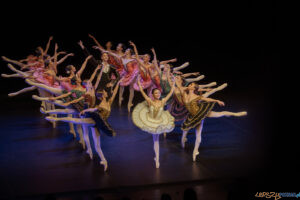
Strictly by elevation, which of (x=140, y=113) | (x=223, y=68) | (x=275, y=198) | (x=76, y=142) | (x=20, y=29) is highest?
(x=20, y=29)

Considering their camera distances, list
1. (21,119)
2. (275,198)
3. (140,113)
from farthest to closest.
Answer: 1. (21,119)
2. (140,113)
3. (275,198)

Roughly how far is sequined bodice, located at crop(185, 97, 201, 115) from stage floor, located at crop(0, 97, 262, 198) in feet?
2.59

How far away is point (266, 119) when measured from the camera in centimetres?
743

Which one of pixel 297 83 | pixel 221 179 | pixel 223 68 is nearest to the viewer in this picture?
pixel 221 179

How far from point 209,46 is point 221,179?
6.05 m

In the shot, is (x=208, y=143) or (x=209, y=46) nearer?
(x=208, y=143)

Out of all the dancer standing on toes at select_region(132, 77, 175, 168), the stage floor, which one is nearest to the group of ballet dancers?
the dancer standing on toes at select_region(132, 77, 175, 168)

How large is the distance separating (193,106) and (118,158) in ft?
4.76

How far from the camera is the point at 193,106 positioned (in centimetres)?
563

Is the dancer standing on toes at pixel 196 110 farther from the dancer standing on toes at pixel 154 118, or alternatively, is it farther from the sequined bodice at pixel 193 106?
the dancer standing on toes at pixel 154 118

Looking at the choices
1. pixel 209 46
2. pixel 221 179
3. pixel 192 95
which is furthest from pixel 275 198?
pixel 209 46

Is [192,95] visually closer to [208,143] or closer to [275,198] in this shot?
[208,143]

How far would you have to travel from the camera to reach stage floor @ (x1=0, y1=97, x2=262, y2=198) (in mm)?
4980

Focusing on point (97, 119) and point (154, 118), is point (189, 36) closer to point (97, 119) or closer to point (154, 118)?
point (154, 118)
